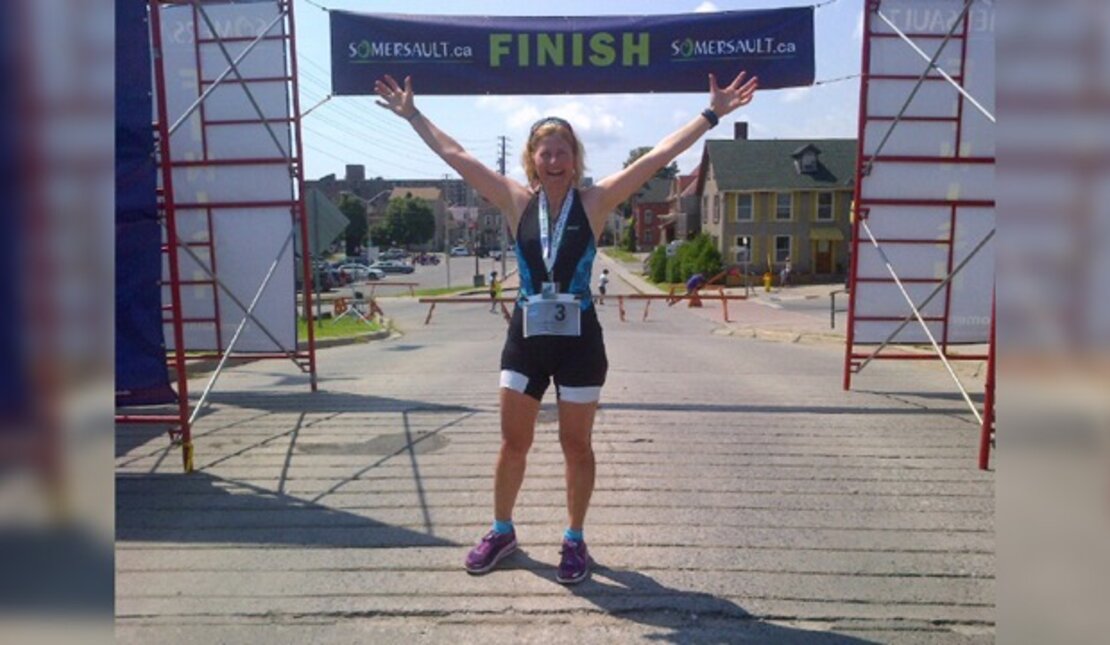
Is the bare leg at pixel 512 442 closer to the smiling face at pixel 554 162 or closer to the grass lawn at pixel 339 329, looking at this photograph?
the smiling face at pixel 554 162

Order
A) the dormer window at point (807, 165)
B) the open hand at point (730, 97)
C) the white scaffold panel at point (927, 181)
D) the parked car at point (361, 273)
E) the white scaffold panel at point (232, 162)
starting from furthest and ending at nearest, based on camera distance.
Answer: the parked car at point (361, 273), the dormer window at point (807, 165), the white scaffold panel at point (232, 162), the white scaffold panel at point (927, 181), the open hand at point (730, 97)

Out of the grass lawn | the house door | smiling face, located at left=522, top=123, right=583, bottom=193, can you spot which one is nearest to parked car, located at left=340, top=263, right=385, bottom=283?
the house door

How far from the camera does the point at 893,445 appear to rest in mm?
6039

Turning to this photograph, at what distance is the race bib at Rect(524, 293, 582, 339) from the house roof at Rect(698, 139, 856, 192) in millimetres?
51980

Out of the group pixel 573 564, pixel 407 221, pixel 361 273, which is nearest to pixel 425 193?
pixel 407 221

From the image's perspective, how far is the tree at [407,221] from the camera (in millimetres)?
102625

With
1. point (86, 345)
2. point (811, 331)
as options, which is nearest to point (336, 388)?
point (86, 345)

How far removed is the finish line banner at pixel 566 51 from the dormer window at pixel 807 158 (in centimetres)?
4808

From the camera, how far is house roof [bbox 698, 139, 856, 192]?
175 ft

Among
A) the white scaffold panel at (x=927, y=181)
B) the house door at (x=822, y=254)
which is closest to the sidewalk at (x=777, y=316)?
the house door at (x=822, y=254)

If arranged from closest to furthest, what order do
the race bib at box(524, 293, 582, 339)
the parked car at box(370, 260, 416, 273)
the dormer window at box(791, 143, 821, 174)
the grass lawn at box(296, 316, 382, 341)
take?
the race bib at box(524, 293, 582, 339), the grass lawn at box(296, 316, 382, 341), the dormer window at box(791, 143, 821, 174), the parked car at box(370, 260, 416, 273)

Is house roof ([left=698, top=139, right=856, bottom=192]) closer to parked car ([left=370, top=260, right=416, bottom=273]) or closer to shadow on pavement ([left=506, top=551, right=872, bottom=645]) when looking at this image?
parked car ([left=370, top=260, right=416, bottom=273])

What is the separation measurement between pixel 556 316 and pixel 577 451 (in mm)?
632

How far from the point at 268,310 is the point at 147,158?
3.52 metres
